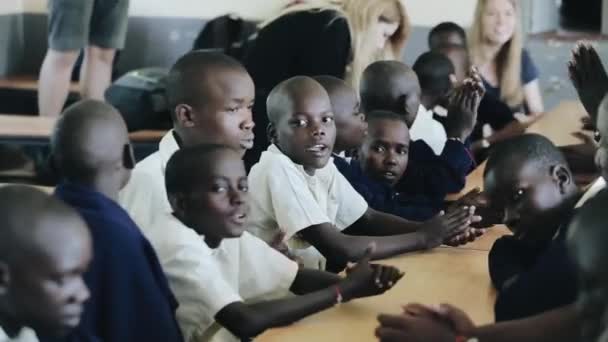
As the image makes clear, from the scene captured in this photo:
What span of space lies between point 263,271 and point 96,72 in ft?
11.5

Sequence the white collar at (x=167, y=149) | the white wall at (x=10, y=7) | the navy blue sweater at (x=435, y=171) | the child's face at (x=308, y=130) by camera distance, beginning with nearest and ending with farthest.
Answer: the white collar at (x=167, y=149) < the child's face at (x=308, y=130) < the navy blue sweater at (x=435, y=171) < the white wall at (x=10, y=7)

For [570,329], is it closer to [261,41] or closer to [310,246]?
[310,246]

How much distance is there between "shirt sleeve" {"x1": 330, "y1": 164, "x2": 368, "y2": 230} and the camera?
8.70 ft

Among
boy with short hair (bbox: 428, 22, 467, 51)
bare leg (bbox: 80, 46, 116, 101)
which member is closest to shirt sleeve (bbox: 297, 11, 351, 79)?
boy with short hair (bbox: 428, 22, 467, 51)

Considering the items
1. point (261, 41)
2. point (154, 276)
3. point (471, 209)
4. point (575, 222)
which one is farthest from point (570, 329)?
point (261, 41)

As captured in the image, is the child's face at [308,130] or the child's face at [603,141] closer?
the child's face at [603,141]

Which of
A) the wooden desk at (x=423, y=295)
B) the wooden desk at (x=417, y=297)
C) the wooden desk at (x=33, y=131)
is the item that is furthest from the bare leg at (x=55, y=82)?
the wooden desk at (x=417, y=297)

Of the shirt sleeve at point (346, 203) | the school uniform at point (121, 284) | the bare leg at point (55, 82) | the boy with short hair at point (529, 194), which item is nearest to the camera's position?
the school uniform at point (121, 284)

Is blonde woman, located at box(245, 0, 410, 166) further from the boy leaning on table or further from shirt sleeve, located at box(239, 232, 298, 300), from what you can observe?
the boy leaning on table

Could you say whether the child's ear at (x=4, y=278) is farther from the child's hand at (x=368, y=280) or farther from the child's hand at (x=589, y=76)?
the child's hand at (x=589, y=76)

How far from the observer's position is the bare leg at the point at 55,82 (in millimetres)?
5016

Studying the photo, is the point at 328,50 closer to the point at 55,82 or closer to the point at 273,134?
the point at 273,134

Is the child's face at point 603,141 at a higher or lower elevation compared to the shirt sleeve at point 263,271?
higher

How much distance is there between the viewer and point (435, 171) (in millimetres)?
3068
